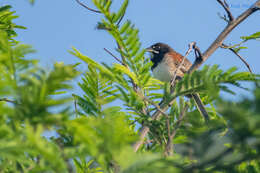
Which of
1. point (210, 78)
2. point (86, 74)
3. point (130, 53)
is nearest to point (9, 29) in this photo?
point (86, 74)

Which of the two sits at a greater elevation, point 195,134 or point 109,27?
point 109,27

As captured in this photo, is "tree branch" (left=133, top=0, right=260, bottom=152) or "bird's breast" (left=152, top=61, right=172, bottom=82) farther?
"bird's breast" (left=152, top=61, right=172, bottom=82)

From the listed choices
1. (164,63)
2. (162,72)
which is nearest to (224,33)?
(162,72)

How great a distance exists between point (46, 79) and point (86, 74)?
1217mm

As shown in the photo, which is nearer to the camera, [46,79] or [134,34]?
[46,79]

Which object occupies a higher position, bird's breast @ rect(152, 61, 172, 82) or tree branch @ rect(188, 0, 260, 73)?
tree branch @ rect(188, 0, 260, 73)

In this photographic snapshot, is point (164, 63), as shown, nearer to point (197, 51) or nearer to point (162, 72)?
point (162, 72)

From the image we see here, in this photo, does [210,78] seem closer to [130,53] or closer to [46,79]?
[130,53]

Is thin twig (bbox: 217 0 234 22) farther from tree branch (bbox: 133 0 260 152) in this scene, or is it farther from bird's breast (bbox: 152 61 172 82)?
bird's breast (bbox: 152 61 172 82)

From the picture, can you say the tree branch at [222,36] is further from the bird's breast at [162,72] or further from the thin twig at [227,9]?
the bird's breast at [162,72]

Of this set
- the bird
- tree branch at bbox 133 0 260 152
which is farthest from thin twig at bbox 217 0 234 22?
the bird

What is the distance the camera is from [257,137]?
2.53 feet

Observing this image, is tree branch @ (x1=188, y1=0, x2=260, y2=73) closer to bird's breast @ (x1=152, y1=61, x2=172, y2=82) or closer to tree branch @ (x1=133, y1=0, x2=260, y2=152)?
tree branch @ (x1=133, y1=0, x2=260, y2=152)

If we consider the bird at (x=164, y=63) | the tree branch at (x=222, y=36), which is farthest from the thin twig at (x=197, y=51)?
the bird at (x=164, y=63)
